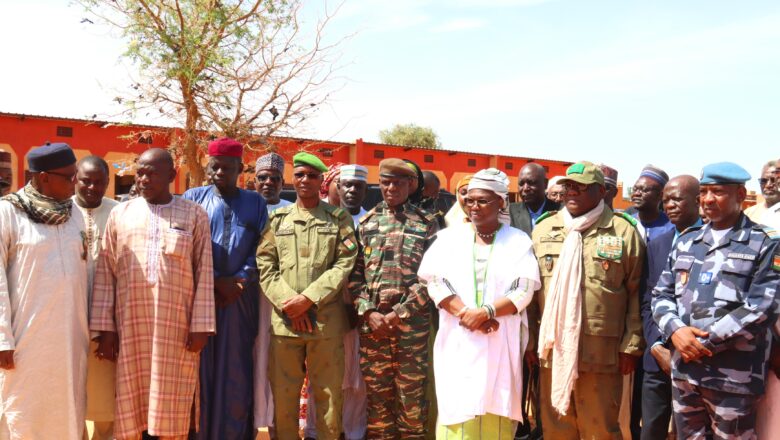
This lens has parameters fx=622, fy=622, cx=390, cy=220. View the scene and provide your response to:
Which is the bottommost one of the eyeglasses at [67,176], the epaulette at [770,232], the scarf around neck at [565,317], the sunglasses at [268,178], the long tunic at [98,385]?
the long tunic at [98,385]

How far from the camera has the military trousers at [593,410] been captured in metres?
3.91

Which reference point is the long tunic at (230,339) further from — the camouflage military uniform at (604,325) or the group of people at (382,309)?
the camouflage military uniform at (604,325)

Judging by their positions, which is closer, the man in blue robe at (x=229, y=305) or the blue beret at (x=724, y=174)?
the blue beret at (x=724, y=174)

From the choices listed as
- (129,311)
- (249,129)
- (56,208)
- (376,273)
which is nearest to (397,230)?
(376,273)

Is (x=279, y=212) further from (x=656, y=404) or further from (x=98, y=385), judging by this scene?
(x=656, y=404)

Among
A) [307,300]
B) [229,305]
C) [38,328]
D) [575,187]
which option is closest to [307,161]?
[307,300]

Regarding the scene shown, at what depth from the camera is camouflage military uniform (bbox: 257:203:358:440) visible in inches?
171

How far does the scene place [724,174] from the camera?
346cm

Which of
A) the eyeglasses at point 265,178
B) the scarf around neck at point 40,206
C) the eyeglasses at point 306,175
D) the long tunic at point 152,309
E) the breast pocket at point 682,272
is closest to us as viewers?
the breast pocket at point 682,272

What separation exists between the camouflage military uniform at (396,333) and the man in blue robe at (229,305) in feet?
2.74

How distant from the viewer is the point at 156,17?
44.4 ft

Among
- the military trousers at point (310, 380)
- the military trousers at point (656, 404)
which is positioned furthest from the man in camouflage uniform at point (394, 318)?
the military trousers at point (656, 404)

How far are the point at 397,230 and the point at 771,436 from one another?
2.56 metres

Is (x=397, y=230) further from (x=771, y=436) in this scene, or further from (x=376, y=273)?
(x=771, y=436)
